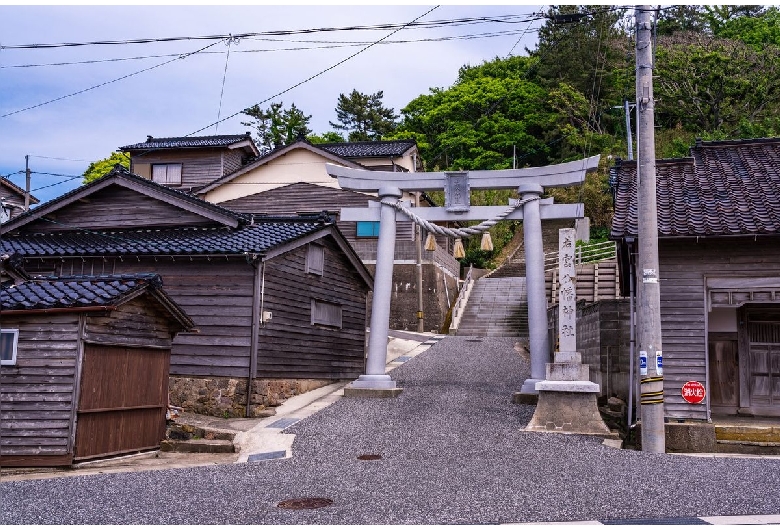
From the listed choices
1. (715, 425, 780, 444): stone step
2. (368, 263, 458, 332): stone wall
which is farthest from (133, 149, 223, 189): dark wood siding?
(715, 425, 780, 444): stone step

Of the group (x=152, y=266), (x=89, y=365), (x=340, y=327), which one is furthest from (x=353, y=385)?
(x=89, y=365)

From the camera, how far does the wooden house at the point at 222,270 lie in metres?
16.6

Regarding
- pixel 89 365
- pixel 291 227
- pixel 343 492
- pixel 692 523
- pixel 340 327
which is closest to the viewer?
pixel 692 523

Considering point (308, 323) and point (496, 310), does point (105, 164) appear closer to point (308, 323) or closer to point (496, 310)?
point (496, 310)

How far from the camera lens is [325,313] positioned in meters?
20.2

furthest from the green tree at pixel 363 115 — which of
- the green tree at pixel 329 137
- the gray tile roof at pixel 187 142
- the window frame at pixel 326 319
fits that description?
the window frame at pixel 326 319

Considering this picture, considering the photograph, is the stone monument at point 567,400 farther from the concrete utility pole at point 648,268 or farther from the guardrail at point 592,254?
the guardrail at point 592,254

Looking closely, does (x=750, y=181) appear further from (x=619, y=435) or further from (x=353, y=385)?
(x=353, y=385)

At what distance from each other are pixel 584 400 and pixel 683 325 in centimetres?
226

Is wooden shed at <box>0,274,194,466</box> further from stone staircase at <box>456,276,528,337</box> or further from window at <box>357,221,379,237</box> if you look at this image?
stone staircase at <box>456,276,528,337</box>

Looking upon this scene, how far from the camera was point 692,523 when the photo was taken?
6.73 m

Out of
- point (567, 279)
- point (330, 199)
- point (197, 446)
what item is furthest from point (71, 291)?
point (330, 199)

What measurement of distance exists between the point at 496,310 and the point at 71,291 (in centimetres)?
2355

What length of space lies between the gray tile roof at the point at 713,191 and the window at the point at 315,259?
26.1 ft
